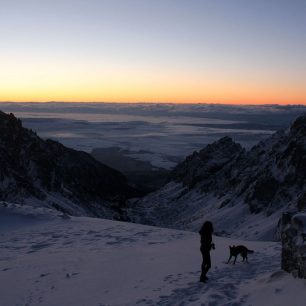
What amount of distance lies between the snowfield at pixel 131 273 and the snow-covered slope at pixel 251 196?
70.1 metres

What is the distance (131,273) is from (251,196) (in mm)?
118582

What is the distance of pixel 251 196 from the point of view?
132750 millimetres

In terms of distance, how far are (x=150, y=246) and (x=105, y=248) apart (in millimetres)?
2218

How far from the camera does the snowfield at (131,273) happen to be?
543 inches

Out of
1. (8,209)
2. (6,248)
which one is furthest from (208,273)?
(8,209)

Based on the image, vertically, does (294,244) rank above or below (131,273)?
above

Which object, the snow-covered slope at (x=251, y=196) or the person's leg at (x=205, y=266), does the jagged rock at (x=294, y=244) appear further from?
the snow-covered slope at (x=251, y=196)

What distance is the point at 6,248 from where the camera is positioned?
25578 millimetres

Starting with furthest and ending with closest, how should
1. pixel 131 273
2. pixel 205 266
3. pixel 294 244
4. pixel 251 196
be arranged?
pixel 251 196
pixel 131 273
pixel 205 266
pixel 294 244

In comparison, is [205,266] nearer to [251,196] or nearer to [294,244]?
[294,244]

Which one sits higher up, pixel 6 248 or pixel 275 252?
pixel 275 252

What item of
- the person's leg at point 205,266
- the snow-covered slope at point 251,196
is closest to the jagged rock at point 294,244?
the person's leg at point 205,266

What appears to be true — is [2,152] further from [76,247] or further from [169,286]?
[169,286]

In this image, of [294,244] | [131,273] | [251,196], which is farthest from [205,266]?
[251,196]
